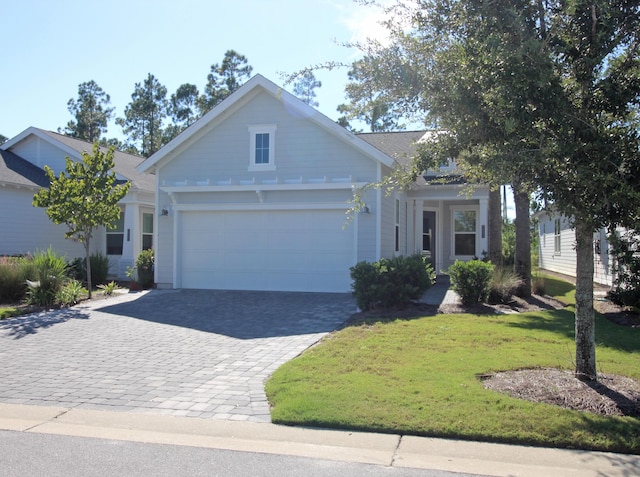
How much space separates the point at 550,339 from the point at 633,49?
4.81m

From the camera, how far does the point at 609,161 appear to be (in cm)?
529

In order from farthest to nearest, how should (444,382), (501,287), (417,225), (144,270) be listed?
(417,225) < (144,270) < (501,287) < (444,382)

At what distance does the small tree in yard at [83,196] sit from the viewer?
1390 cm

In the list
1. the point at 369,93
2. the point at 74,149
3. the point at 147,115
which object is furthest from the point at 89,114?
the point at 369,93

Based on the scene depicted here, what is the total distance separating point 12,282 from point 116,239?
22.7 feet

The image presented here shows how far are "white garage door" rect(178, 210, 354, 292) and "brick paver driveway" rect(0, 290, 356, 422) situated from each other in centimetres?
99

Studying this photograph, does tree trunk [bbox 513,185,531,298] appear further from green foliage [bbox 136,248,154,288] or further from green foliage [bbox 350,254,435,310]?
green foliage [bbox 136,248,154,288]

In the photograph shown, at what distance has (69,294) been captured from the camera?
13.8 meters

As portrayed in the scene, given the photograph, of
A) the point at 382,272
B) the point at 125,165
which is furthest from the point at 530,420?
the point at 125,165

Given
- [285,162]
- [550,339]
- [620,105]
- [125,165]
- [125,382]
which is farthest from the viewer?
[125,165]

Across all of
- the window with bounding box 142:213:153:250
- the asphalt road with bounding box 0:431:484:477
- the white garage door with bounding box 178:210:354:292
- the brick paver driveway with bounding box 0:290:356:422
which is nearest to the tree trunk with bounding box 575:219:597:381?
the asphalt road with bounding box 0:431:484:477

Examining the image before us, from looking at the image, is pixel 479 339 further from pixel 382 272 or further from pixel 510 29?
pixel 510 29

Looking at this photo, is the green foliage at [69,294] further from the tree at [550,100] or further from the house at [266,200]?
the tree at [550,100]

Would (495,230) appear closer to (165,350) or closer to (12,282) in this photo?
(165,350)
